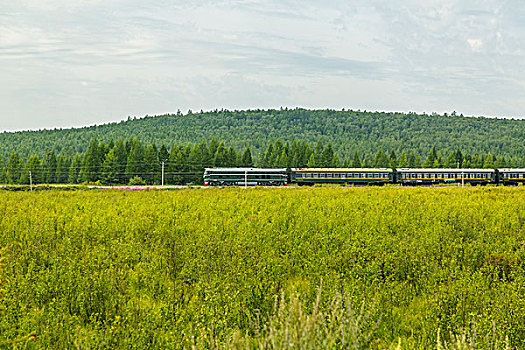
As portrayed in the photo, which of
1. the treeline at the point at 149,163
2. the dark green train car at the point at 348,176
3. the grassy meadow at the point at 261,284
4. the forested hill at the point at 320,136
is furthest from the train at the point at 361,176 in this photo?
the forested hill at the point at 320,136

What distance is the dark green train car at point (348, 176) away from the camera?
57906 mm

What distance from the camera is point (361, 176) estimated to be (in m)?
58.5

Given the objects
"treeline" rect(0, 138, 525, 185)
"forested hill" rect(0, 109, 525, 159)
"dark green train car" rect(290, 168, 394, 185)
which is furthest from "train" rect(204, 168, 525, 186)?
"forested hill" rect(0, 109, 525, 159)

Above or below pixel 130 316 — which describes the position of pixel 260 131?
above

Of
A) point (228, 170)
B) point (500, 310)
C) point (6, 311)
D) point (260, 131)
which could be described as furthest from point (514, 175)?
point (260, 131)

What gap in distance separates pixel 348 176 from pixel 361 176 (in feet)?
5.88

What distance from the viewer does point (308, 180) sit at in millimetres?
58406

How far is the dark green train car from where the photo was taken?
57.9 metres

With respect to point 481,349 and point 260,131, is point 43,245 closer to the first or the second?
point 481,349

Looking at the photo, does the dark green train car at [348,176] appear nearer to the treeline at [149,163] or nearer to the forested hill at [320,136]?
the treeline at [149,163]

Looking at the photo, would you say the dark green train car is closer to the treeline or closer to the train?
the train

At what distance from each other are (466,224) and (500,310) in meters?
6.43

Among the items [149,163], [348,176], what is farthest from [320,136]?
[348,176]

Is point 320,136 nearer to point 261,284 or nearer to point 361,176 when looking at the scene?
point 361,176
